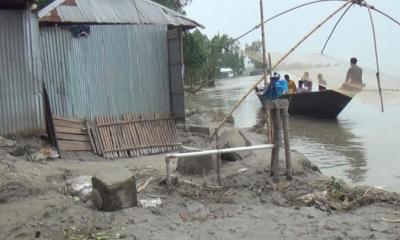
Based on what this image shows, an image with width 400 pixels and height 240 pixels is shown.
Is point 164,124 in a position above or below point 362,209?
above

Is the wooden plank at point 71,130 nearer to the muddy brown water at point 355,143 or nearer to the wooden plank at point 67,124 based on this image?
the wooden plank at point 67,124

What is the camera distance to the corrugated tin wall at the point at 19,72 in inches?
351

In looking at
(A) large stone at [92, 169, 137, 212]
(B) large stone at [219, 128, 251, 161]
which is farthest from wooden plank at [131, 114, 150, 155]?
(A) large stone at [92, 169, 137, 212]

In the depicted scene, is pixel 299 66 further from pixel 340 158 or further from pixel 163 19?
pixel 163 19

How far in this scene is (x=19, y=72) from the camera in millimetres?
9062

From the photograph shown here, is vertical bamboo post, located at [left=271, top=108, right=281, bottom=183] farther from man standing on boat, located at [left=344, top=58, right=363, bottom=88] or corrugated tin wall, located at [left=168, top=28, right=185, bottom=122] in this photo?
man standing on boat, located at [left=344, top=58, right=363, bottom=88]

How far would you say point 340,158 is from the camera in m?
12.1

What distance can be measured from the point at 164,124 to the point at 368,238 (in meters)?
6.07

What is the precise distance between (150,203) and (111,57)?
469cm

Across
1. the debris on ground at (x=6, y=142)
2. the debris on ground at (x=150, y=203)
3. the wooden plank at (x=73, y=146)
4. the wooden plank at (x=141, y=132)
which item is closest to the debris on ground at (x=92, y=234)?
the debris on ground at (x=150, y=203)

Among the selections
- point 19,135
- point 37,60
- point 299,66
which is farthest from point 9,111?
point 299,66

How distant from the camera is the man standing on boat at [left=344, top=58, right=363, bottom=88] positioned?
13867mm

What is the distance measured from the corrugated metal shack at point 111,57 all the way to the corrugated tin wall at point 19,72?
12.4 inches

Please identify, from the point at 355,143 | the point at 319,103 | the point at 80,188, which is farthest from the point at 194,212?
the point at 319,103
